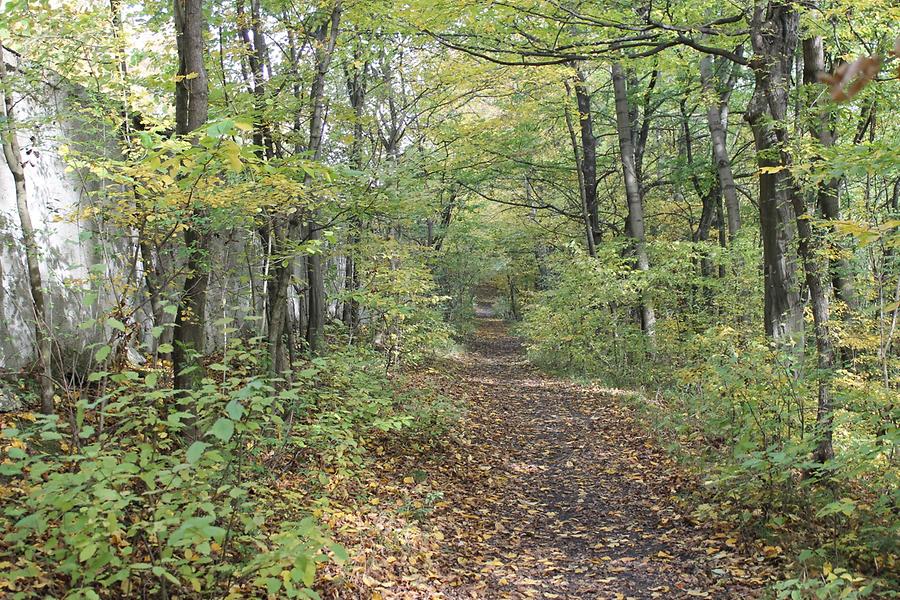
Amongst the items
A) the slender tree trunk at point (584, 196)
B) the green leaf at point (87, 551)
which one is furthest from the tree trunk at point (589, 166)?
the green leaf at point (87, 551)

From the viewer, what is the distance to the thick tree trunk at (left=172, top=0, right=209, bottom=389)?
4.37 m

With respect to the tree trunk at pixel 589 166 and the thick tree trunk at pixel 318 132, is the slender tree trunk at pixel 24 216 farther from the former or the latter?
the tree trunk at pixel 589 166

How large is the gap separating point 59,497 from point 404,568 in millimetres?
2546

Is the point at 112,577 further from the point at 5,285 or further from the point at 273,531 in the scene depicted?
the point at 5,285

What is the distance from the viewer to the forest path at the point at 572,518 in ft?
14.2

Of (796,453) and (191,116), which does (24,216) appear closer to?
(191,116)

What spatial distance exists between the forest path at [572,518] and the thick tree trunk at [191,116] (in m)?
2.57

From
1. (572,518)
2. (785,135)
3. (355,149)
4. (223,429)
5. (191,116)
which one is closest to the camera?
(223,429)

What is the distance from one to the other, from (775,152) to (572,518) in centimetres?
397

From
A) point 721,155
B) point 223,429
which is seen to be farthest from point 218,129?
point 721,155

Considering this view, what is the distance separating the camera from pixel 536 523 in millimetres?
5660

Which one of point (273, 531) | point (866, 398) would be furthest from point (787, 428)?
point (273, 531)

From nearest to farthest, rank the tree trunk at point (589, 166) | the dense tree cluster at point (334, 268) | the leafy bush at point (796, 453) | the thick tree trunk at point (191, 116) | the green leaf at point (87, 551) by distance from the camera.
A: the green leaf at point (87, 551) < the dense tree cluster at point (334, 268) < the leafy bush at point (796, 453) < the thick tree trunk at point (191, 116) < the tree trunk at point (589, 166)

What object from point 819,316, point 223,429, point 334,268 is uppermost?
point 334,268
